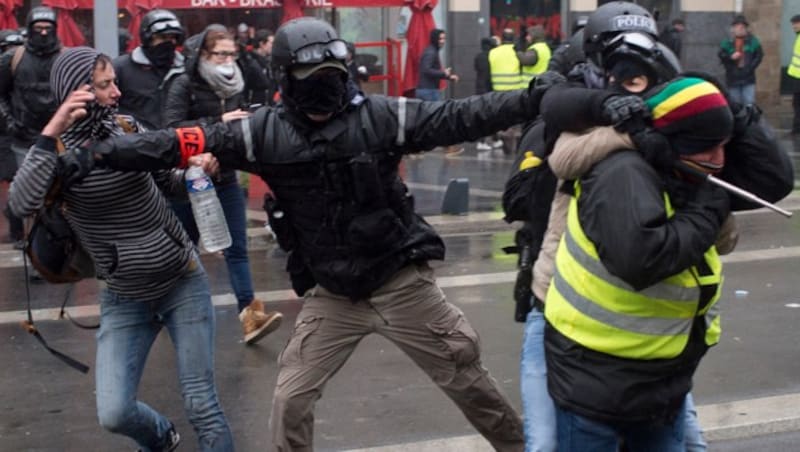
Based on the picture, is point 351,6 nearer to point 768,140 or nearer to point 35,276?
point 35,276

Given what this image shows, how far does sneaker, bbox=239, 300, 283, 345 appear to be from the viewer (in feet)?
24.1

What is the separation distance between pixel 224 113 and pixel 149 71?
93 centimetres

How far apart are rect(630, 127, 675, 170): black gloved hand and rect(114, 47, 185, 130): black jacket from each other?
513cm

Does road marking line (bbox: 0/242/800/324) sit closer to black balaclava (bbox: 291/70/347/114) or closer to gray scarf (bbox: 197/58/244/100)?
gray scarf (bbox: 197/58/244/100)

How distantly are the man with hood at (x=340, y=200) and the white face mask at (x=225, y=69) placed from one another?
3.03m

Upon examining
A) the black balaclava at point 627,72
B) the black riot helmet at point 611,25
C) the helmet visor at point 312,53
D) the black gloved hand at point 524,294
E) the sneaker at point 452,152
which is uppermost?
the black riot helmet at point 611,25

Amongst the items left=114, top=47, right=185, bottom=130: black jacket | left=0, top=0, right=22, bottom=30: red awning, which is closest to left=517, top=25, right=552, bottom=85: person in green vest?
left=0, top=0, right=22, bottom=30: red awning

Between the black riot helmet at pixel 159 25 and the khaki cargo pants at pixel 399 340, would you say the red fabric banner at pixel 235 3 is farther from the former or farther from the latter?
the khaki cargo pants at pixel 399 340

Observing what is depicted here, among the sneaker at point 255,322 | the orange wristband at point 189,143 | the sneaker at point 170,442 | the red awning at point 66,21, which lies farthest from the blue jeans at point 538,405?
the red awning at point 66,21

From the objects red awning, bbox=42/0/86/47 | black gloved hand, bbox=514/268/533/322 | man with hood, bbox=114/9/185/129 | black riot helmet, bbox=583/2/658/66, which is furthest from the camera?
red awning, bbox=42/0/86/47

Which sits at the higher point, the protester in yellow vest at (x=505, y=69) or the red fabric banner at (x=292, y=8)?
the red fabric banner at (x=292, y=8)

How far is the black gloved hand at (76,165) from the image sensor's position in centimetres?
409

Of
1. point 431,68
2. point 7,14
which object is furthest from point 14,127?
point 431,68

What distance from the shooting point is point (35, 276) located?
379 inches
